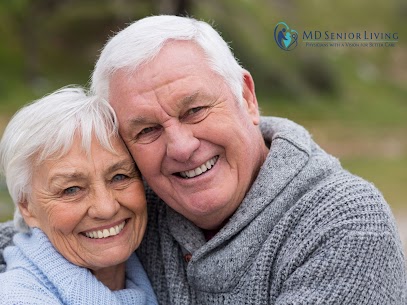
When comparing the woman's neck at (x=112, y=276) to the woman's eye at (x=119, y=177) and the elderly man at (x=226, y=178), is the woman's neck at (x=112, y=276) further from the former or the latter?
the woman's eye at (x=119, y=177)

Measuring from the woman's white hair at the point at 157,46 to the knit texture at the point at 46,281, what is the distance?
705mm

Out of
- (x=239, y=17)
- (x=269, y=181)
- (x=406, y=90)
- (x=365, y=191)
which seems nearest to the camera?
(x=365, y=191)

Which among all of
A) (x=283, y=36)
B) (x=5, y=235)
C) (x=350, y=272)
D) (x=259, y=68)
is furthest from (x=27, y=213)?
(x=259, y=68)

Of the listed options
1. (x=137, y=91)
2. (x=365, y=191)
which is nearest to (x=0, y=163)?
(x=137, y=91)

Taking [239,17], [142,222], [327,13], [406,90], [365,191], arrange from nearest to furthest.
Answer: [365,191] < [142,222] < [239,17] < [406,90] < [327,13]

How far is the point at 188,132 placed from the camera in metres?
2.49

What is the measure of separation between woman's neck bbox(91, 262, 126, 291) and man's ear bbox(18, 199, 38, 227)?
335 mm

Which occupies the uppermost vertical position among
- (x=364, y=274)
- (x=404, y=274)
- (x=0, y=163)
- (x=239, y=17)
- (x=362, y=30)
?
(x=0, y=163)

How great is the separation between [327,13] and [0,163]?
1507 cm

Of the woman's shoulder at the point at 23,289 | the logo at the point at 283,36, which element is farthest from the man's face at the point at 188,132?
the logo at the point at 283,36

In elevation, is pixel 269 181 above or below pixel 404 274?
above

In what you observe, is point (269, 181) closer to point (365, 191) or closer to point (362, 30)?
point (365, 191)

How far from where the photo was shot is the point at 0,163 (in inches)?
108

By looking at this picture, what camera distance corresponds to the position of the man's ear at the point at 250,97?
274cm
